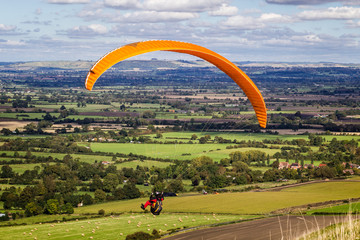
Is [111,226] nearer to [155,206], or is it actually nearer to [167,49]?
[155,206]

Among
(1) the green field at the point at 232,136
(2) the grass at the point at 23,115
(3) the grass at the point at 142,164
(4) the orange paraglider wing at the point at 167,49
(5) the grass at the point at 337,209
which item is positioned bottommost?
(5) the grass at the point at 337,209

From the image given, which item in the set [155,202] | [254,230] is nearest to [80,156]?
[254,230]

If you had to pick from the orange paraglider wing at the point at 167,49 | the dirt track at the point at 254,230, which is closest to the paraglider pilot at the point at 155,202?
the orange paraglider wing at the point at 167,49

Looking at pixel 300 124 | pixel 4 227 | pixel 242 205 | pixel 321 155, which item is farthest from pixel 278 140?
pixel 4 227

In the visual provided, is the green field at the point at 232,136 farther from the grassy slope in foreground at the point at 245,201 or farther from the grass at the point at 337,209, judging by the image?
the grass at the point at 337,209

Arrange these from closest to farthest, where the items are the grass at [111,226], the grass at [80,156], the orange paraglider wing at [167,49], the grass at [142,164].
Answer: the orange paraglider wing at [167,49]
the grass at [111,226]
the grass at [142,164]
the grass at [80,156]

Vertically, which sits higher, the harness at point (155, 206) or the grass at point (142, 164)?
the harness at point (155, 206)

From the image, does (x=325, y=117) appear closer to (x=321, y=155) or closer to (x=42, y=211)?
(x=321, y=155)
